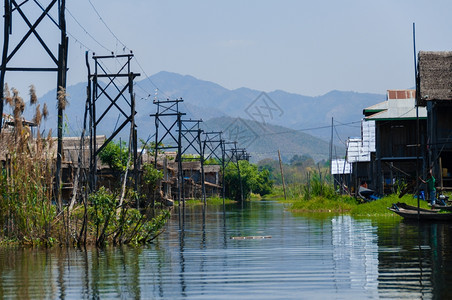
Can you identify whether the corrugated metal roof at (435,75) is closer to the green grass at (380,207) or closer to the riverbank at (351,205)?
the green grass at (380,207)

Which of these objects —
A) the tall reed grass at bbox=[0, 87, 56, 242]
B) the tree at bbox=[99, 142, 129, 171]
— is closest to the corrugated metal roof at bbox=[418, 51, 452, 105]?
A: the tall reed grass at bbox=[0, 87, 56, 242]

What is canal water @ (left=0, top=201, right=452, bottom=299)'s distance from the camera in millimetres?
11180

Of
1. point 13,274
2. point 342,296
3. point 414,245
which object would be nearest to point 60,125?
point 13,274

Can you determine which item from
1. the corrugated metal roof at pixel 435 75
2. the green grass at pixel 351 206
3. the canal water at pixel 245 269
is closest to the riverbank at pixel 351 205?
the green grass at pixel 351 206

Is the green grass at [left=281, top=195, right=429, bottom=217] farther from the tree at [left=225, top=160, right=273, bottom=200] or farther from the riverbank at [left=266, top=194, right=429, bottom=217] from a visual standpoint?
the tree at [left=225, top=160, right=273, bottom=200]

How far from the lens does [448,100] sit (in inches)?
1331

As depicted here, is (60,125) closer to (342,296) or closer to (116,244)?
(116,244)

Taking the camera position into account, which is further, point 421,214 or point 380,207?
point 380,207

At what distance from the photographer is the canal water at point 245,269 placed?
11.2 meters

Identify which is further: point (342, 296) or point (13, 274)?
point (13, 274)

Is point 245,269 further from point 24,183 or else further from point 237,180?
point 237,180

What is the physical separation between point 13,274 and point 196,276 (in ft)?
10.3

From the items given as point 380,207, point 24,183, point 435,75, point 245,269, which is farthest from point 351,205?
point 245,269

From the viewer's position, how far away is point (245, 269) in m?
13.8
